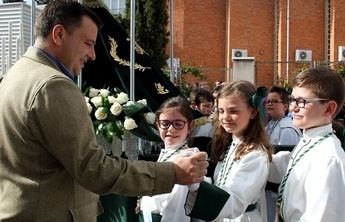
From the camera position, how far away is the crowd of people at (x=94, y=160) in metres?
2.02

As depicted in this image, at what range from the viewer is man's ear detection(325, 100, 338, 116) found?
2.49m

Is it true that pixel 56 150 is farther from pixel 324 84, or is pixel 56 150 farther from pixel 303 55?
pixel 303 55

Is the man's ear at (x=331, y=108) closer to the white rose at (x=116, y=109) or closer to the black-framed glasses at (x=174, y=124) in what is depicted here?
the black-framed glasses at (x=174, y=124)

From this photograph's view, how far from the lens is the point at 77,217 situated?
2127mm

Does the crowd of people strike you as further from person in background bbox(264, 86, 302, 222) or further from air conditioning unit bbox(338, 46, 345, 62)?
air conditioning unit bbox(338, 46, 345, 62)

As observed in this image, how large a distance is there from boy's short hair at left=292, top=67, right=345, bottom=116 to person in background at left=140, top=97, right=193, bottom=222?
2.88 ft

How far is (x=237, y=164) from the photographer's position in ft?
8.96

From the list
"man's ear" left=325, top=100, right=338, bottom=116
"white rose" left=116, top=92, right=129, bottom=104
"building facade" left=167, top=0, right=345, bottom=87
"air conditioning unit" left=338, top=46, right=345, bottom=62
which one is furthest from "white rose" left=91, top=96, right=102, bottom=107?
"air conditioning unit" left=338, top=46, right=345, bottom=62

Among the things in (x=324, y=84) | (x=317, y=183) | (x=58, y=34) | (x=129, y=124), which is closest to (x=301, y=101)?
(x=324, y=84)

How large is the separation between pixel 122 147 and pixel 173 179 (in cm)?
156

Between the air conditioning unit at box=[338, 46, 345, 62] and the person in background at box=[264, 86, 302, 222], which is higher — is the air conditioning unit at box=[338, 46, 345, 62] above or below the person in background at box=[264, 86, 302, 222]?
above

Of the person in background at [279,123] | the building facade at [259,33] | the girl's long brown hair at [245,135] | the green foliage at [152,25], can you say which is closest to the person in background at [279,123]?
the person in background at [279,123]

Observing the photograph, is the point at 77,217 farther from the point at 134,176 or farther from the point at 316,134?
the point at 316,134

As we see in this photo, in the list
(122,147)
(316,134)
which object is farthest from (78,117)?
(122,147)
